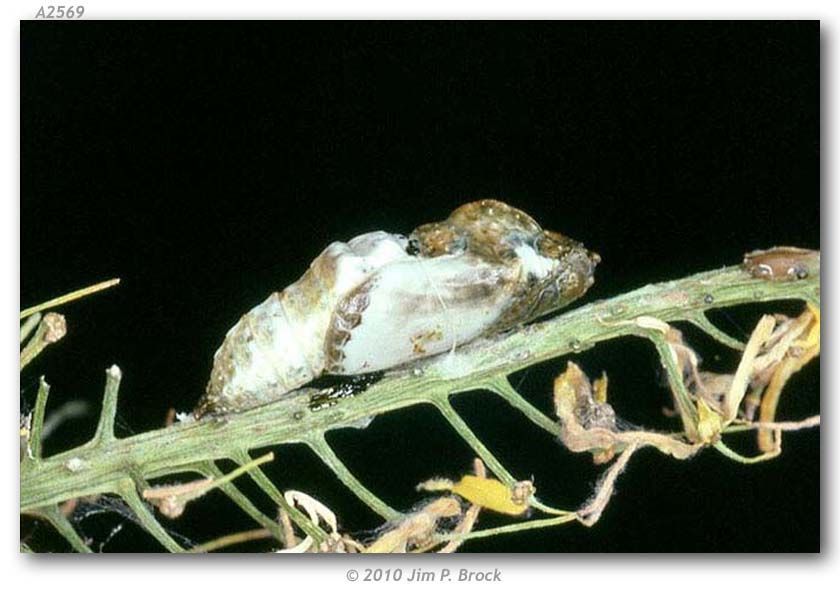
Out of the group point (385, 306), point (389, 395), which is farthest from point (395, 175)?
point (389, 395)

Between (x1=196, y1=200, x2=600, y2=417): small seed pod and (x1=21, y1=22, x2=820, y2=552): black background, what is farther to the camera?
(x1=21, y1=22, x2=820, y2=552): black background

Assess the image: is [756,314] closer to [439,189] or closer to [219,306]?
[439,189]

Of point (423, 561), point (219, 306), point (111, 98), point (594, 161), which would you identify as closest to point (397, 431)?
point (423, 561)

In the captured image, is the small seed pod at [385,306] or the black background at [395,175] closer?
the small seed pod at [385,306]

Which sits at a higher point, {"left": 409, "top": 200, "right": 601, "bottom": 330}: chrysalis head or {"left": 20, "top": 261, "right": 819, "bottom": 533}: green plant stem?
{"left": 409, "top": 200, "right": 601, "bottom": 330}: chrysalis head

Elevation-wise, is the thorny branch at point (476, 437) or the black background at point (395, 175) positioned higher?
the black background at point (395, 175)

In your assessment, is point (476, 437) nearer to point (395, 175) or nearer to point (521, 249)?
point (521, 249)
